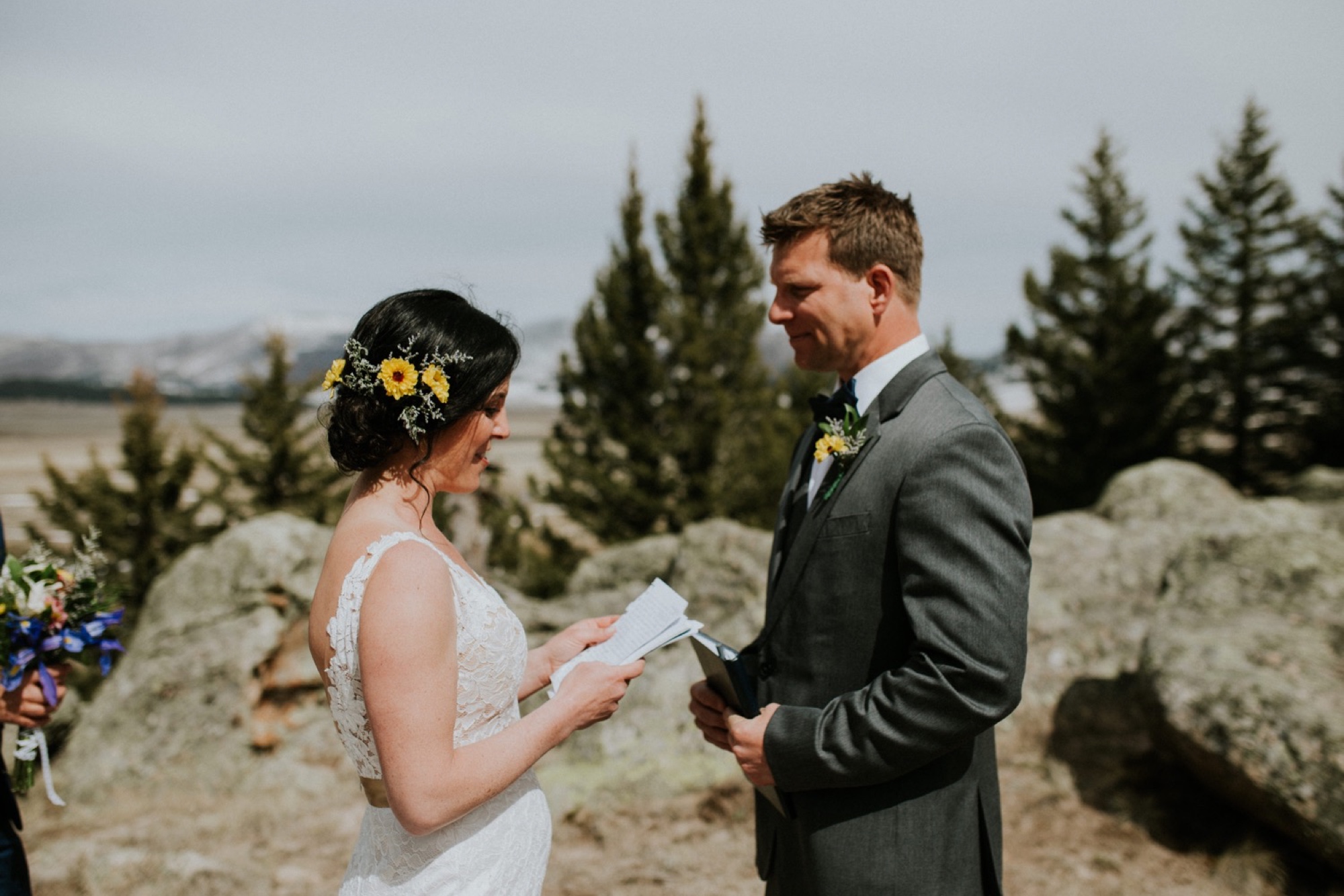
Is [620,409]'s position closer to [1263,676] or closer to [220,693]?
[220,693]

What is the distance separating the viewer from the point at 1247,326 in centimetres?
2964

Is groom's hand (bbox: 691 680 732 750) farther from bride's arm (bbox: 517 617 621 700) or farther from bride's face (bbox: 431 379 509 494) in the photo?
bride's face (bbox: 431 379 509 494)

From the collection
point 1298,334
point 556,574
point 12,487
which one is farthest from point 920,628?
point 12,487

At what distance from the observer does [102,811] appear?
6496mm

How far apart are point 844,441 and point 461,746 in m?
1.32

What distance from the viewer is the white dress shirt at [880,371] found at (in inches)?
103

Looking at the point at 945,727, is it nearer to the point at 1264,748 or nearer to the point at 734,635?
the point at 1264,748

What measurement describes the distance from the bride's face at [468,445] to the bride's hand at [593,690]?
59 cm

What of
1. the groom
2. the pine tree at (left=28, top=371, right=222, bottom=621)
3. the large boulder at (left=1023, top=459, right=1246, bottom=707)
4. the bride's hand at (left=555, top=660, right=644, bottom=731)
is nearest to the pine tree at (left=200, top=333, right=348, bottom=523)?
the pine tree at (left=28, top=371, right=222, bottom=621)

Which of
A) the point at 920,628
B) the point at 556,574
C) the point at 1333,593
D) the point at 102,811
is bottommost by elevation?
the point at 556,574

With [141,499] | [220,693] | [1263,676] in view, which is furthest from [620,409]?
[1263,676]

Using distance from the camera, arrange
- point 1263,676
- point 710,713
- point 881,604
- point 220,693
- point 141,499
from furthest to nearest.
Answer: point 141,499
point 220,693
point 1263,676
point 710,713
point 881,604

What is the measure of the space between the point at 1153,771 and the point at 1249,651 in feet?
4.13

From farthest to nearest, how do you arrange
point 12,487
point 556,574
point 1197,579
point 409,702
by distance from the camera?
1. point 12,487
2. point 556,574
3. point 1197,579
4. point 409,702
